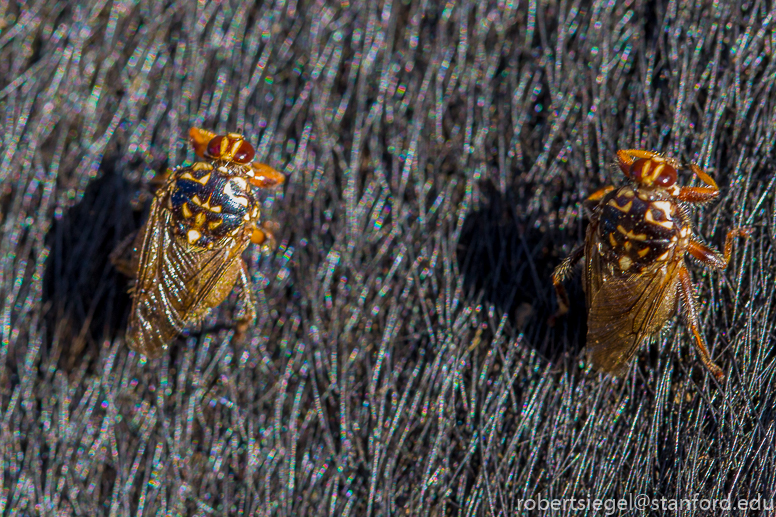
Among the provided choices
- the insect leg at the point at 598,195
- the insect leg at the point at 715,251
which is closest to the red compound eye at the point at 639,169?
the insect leg at the point at 598,195

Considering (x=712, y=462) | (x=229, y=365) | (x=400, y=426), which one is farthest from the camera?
(x=229, y=365)

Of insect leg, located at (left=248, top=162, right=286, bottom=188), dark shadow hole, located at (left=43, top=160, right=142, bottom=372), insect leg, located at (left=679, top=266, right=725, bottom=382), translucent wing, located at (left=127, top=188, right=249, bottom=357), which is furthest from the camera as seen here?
dark shadow hole, located at (left=43, top=160, right=142, bottom=372)

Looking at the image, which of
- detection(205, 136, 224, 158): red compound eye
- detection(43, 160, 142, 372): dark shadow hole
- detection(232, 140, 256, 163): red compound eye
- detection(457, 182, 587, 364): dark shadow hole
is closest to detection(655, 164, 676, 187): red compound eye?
detection(457, 182, 587, 364): dark shadow hole

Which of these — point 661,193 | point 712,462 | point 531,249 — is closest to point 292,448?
point 531,249

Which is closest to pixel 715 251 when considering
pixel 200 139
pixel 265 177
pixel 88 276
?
pixel 265 177

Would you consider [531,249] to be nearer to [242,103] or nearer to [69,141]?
[242,103]

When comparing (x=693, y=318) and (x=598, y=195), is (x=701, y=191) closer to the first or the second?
(x=598, y=195)

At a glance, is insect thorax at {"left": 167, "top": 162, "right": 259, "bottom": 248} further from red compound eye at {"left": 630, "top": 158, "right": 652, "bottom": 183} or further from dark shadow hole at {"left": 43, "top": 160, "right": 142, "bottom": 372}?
red compound eye at {"left": 630, "top": 158, "right": 652, "bottom": 183}

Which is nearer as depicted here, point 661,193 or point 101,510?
point 661,193
